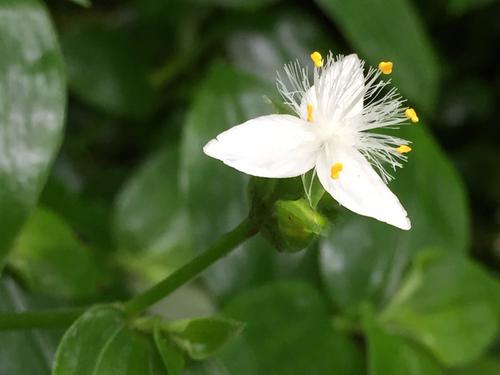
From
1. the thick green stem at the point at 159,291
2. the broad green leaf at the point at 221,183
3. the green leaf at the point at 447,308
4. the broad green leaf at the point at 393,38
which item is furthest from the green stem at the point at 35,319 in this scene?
the broad green leaf at the point at 393,38

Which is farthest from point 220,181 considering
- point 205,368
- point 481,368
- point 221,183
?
point 481,368

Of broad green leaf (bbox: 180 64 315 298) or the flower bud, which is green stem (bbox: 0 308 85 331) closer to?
the flower bud

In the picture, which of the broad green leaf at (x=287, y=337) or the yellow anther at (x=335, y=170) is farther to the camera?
the broad green leaf at (x=287, y=337)

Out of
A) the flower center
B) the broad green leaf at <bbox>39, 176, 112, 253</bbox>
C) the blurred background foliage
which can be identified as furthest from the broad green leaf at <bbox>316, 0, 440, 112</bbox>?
the flower center

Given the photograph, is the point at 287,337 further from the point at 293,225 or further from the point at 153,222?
the point at 293,225

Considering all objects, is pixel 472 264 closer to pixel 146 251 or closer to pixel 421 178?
pixel 421 178

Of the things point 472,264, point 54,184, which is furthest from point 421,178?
point 54,184

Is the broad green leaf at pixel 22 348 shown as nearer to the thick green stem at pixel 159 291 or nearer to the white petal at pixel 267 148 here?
the thick green stem at pixel 159 291
